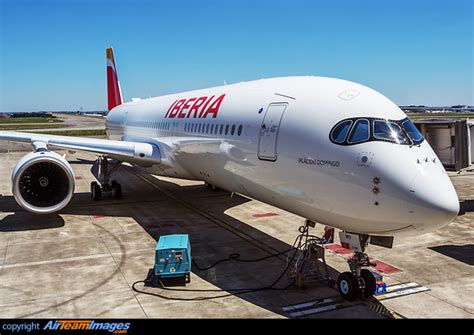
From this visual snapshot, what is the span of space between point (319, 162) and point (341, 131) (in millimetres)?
718

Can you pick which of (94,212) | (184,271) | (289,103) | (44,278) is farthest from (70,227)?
(289,103)

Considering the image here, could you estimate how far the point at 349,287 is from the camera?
345 inches

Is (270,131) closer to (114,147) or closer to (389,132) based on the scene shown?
(389,132)

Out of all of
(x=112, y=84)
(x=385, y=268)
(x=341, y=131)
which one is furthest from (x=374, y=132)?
Answer: (x=112, y=84)

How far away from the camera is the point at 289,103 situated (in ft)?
33.4

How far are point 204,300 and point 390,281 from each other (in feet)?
13.7

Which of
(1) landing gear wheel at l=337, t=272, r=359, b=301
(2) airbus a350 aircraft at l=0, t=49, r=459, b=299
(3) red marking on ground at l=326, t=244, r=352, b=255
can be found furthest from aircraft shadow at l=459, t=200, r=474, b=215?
(1) landing gear wheel at l=337, t=272, r=359, b=301

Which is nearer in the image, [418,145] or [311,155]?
[418,145]

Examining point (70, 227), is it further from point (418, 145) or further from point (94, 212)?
point (418, 145)

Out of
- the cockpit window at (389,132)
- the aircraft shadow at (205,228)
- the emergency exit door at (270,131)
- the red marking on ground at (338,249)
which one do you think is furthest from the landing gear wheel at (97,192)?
the cockpit window at (389,132)

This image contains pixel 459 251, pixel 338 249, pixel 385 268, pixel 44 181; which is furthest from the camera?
pixel 44 181

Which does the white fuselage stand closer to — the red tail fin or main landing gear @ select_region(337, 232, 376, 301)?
main landing gear @ select_region(337, 232, 376, 301)

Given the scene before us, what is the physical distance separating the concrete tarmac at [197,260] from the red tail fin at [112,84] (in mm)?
15598

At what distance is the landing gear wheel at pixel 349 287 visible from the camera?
345 inches
